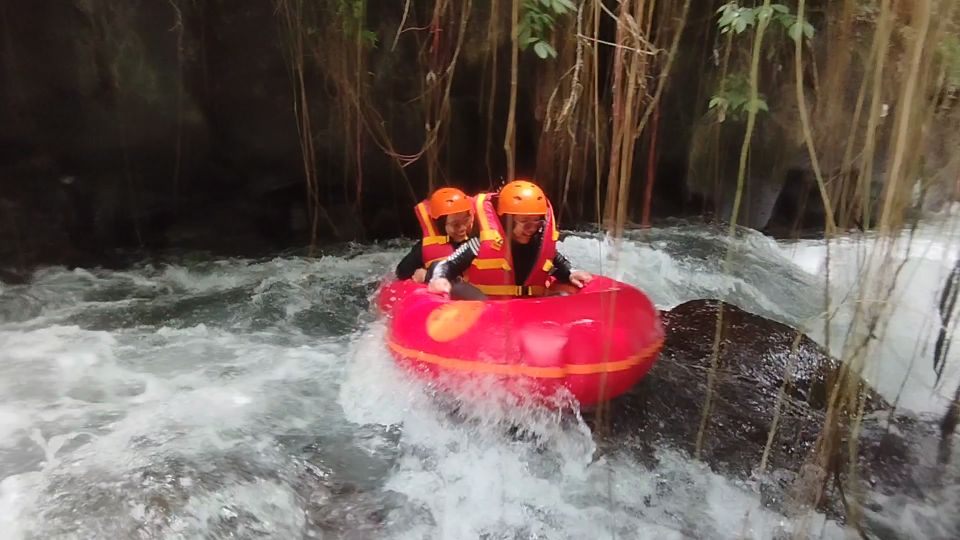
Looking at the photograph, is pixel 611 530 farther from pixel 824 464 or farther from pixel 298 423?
pixel 298 423

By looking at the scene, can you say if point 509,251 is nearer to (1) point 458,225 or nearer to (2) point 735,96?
(1) point 458,225

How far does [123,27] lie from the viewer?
4848 mm

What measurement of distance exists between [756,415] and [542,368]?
1.08 metres

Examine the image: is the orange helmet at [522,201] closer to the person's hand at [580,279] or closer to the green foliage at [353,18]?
the person's hand at [580,279]

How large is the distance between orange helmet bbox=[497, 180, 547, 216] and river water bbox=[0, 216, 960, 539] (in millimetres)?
553

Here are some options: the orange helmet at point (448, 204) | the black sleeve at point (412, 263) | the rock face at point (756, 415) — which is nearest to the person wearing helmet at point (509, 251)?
the orange helmet at point (448, 204)

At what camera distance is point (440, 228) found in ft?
12.5

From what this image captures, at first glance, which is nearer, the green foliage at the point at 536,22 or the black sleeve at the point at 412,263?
the green foliage at the point at 536,22

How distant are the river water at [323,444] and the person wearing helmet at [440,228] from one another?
419 mm

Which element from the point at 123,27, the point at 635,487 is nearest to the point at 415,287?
the point at 635,487

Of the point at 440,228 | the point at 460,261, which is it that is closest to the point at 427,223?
the point at 440,228

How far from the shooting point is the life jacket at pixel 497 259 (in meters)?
3.27

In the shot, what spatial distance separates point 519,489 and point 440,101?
12.1 ft

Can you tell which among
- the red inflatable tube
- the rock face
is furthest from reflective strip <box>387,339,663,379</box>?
the rock face
